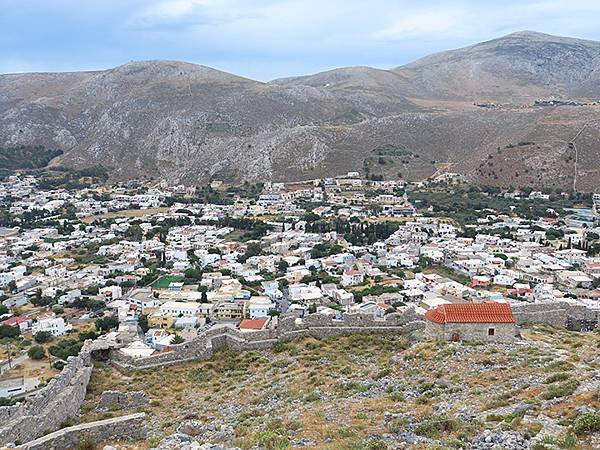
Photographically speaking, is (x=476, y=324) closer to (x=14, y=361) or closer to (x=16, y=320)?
(x=14, y=361)

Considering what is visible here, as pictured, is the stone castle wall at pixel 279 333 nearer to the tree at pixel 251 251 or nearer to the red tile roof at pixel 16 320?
the red tile roof at pixel 16 320

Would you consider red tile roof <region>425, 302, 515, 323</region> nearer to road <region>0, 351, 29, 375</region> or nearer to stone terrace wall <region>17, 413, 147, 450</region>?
stone terrace wall <region>17, 413, 147, 450</region>

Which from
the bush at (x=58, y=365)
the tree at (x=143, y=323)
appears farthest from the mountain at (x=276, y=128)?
the bush at (x=58, y=365)

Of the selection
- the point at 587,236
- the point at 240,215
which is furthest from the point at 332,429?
the point at 240,215

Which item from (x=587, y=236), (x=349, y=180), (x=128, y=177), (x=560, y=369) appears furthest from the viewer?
(x=128, y=177)

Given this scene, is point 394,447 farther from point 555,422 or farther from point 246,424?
point 246,424

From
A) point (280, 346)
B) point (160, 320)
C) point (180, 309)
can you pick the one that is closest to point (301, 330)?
point (280, 346)

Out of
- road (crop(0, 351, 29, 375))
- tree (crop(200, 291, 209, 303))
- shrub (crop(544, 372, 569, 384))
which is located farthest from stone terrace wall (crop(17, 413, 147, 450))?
tree (crop(200, 291, 209, 303))
